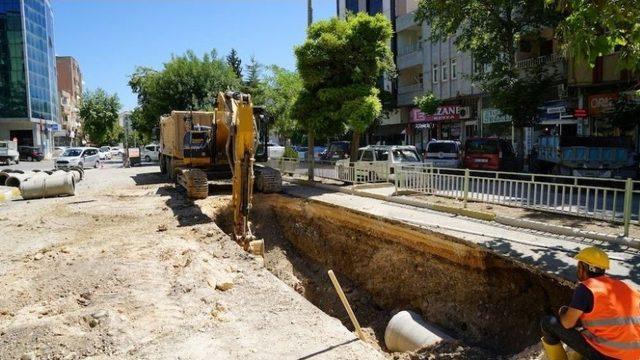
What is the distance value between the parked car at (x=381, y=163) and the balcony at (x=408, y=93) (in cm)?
1723

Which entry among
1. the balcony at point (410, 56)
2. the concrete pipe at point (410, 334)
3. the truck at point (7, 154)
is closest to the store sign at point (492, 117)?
the balcony at point (410, 56)

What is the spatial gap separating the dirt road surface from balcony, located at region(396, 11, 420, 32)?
26321 millimetres

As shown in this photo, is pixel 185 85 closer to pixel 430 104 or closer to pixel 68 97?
pixel 430 104

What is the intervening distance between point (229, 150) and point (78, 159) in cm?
2158

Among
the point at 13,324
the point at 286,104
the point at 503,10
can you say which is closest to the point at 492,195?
the point at 13,324

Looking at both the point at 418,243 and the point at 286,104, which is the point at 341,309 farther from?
the point at 286,104

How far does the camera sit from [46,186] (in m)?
15.3

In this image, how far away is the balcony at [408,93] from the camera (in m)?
32.7

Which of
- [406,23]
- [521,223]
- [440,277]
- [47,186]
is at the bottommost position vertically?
[440,277]

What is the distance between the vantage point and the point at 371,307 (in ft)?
30.6

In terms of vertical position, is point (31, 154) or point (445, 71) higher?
point (445, 71)

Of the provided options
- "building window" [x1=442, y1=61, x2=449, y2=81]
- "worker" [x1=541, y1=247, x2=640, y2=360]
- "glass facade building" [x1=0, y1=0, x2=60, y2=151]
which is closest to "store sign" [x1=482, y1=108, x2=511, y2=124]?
"building window" [x1=442, y1=61, x2=449, y2=81]

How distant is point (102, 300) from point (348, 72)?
38.5 feet

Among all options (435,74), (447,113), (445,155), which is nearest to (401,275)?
(445,155)
